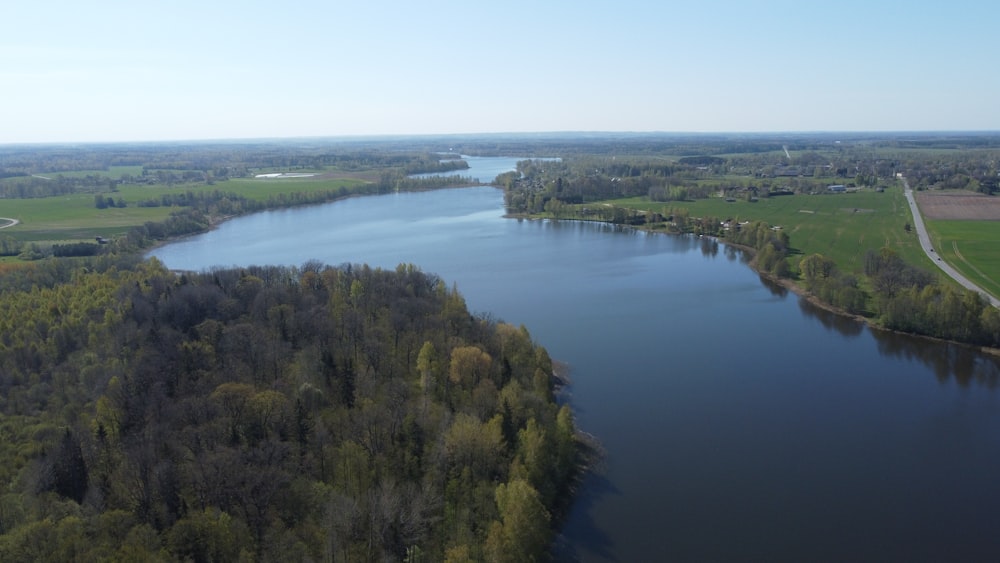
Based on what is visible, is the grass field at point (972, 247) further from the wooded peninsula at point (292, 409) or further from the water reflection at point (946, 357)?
the water reflection at point (946, 357)

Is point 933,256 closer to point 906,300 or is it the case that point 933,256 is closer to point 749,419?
point 906,300

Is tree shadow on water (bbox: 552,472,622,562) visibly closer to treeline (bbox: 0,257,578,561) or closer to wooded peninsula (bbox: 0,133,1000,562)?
wooded peninsula (bbox: 0,133,1000,562)

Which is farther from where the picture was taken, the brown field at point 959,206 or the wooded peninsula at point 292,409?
the brown field at point 959,206

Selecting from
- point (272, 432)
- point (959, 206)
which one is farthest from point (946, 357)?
point (959, 206)

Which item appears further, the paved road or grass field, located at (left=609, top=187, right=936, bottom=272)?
grass field, located at (left=609, top=187, right=936, bottom=272)

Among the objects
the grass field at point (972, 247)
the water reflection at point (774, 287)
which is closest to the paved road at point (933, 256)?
the grass field at point (972, 247)

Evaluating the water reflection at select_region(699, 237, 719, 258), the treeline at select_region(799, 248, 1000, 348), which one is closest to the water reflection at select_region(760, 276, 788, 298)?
the treeline at select_region(799, 248, 1000, 348)

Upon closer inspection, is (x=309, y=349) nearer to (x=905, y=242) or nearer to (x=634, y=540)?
(x=634, y=540)
